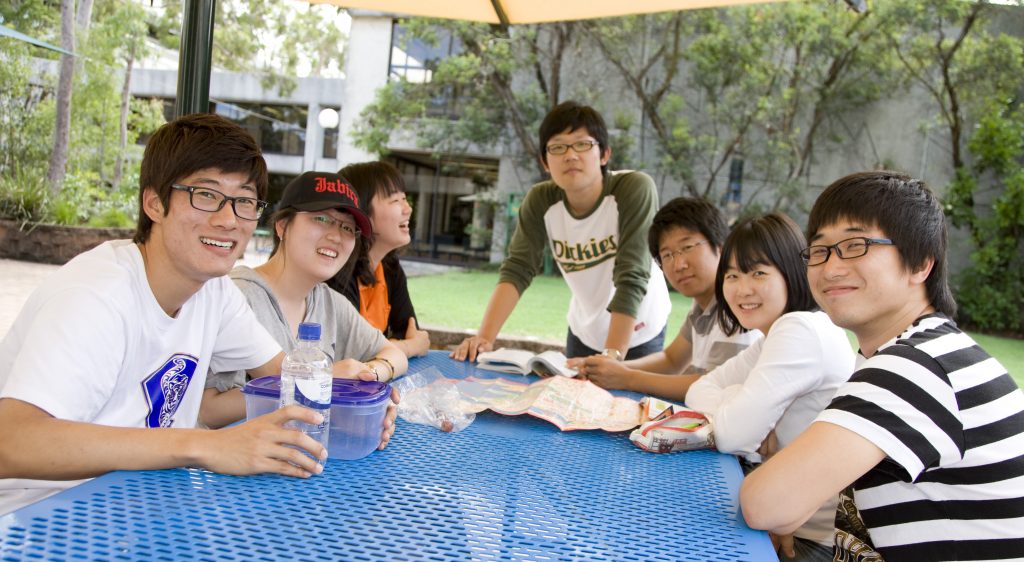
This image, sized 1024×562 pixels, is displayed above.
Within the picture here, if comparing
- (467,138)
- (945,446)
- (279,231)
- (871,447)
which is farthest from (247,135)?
(467,138)

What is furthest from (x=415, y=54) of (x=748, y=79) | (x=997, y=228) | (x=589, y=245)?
(x=589, y=245)

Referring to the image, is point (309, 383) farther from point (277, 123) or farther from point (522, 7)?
point (277, 123)

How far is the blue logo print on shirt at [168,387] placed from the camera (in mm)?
1523

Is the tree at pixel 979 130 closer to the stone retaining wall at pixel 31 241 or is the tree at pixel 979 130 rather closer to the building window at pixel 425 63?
the building window at pixel 425 63

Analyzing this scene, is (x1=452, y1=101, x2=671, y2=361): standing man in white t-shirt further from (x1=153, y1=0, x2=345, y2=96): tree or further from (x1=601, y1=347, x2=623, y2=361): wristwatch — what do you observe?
(x1=153, y1=0, x2=345, y2=96): tree

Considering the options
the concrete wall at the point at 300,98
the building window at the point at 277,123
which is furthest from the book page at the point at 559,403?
the building window at the point at 277,123

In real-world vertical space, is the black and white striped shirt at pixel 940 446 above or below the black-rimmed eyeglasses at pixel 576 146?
below

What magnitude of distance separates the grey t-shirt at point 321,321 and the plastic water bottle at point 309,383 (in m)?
0.61

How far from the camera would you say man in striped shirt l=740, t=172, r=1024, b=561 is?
1.21 metres

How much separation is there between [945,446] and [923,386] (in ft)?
0.34

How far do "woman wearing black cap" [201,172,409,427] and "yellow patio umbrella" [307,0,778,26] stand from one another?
1.48 metres

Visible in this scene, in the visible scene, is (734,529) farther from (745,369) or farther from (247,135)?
(247,135)

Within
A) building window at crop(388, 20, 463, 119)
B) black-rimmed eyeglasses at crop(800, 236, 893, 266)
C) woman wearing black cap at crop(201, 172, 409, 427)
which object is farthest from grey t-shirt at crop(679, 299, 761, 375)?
building window at crop(388, 20, 463, 119)

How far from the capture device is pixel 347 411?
1377 millimetres
